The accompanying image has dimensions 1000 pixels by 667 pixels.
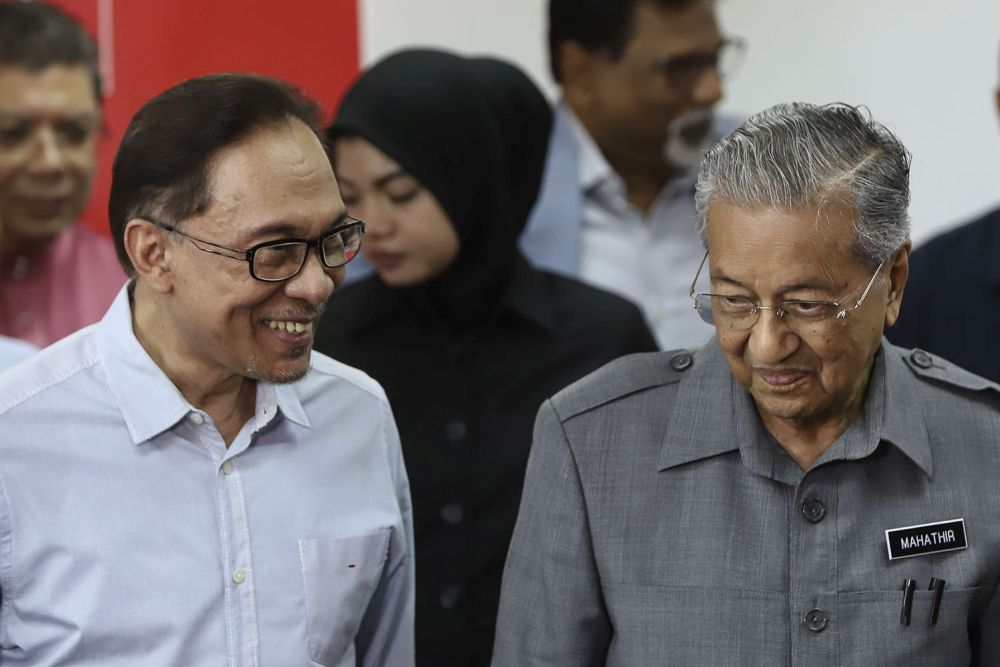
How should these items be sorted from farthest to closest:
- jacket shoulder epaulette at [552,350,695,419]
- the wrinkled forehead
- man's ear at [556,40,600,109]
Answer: man's ear at [556,40,600,109] < jacket shoulder epaulette at [552,350,695,419] < the wrinkled forehead

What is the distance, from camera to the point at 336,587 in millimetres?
1977

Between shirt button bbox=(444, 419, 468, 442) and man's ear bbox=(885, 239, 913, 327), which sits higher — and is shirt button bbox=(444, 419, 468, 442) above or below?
below

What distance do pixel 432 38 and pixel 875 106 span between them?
3.85ft

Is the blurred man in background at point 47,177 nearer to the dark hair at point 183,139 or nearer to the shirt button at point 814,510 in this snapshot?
the dark hair at point 183,139

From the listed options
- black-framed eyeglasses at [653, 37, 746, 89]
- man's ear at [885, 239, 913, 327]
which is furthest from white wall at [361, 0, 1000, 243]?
man's ear at [885, 239, 913, 327]

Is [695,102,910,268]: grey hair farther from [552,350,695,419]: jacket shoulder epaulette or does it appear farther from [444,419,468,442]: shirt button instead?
[444,419,468,442]: shirt button

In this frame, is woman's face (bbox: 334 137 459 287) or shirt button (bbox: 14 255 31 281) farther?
shirt button (bbox: 14 255 31 281)

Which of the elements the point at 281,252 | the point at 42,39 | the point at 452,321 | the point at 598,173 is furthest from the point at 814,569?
the point at 42,39

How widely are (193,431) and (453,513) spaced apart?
29.9 inches

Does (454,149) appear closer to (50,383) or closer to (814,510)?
(50,383)

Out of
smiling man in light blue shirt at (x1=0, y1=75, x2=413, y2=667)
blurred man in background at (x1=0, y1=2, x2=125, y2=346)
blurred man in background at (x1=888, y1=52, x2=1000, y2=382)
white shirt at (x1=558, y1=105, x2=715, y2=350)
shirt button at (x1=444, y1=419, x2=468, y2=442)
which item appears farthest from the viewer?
white shirt at (x1=558, y1=105, x2=715, y2=350)

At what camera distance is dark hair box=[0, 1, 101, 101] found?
3.14m

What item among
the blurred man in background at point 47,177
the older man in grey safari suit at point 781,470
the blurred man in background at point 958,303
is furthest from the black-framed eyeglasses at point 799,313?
the blurred man in background at point 47,177

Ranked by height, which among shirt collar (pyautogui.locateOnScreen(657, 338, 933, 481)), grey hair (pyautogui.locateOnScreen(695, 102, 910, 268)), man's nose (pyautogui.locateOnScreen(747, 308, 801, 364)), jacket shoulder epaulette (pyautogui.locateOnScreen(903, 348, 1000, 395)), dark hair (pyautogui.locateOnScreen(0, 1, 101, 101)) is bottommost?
shirt collar (pyautogui.locateOnScreen(657, 338, 933, 481))
